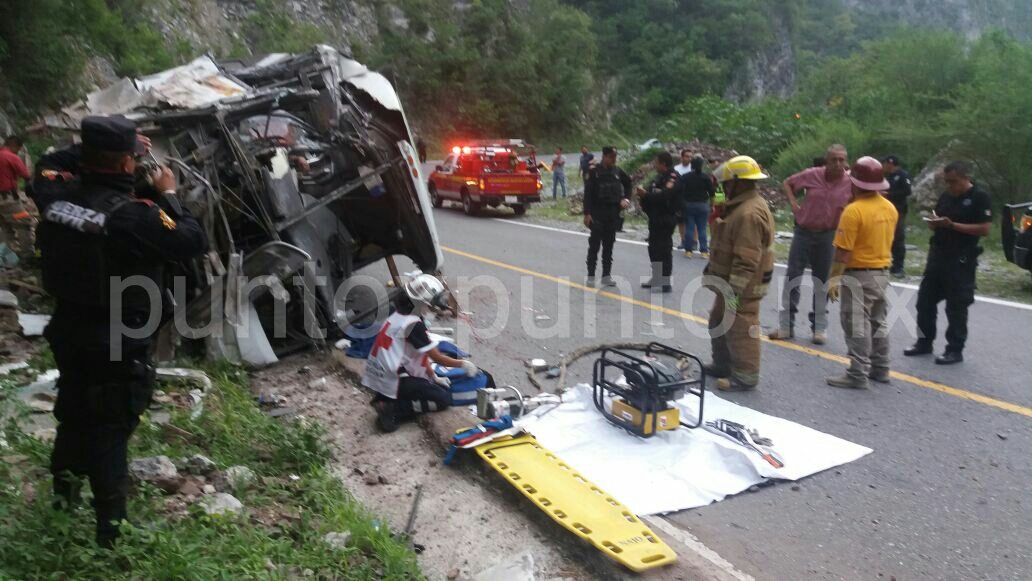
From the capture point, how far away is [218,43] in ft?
99.0

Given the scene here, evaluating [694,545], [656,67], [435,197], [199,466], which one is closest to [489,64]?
[656,67]

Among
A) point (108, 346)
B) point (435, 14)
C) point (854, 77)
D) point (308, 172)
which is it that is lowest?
point (108, 346)

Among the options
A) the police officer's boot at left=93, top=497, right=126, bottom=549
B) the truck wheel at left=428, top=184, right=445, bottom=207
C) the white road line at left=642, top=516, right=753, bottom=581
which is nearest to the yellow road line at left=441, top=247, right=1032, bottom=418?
the white road line at left=642, top=516, right=753, bottom=581

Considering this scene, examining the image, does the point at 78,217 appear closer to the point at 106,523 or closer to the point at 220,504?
the point at 106,523

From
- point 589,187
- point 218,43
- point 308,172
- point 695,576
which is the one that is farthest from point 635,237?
point 218,43

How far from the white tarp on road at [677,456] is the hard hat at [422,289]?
1.13m

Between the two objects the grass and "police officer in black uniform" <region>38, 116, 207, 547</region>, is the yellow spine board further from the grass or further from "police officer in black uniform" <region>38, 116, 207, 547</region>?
"police officer in black uniform" <region>38, 116, 207, 547</region>

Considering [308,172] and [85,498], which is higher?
[308,172]

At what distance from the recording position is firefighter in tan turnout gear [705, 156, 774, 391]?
Answer: 6.08 metres

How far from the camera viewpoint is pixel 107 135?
10.8 ft

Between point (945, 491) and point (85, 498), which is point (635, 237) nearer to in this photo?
point (945, 491)

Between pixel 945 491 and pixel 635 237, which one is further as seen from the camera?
pixel 635 237

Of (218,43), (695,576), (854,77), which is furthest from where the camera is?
(218,43)

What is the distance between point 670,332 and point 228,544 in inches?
212
